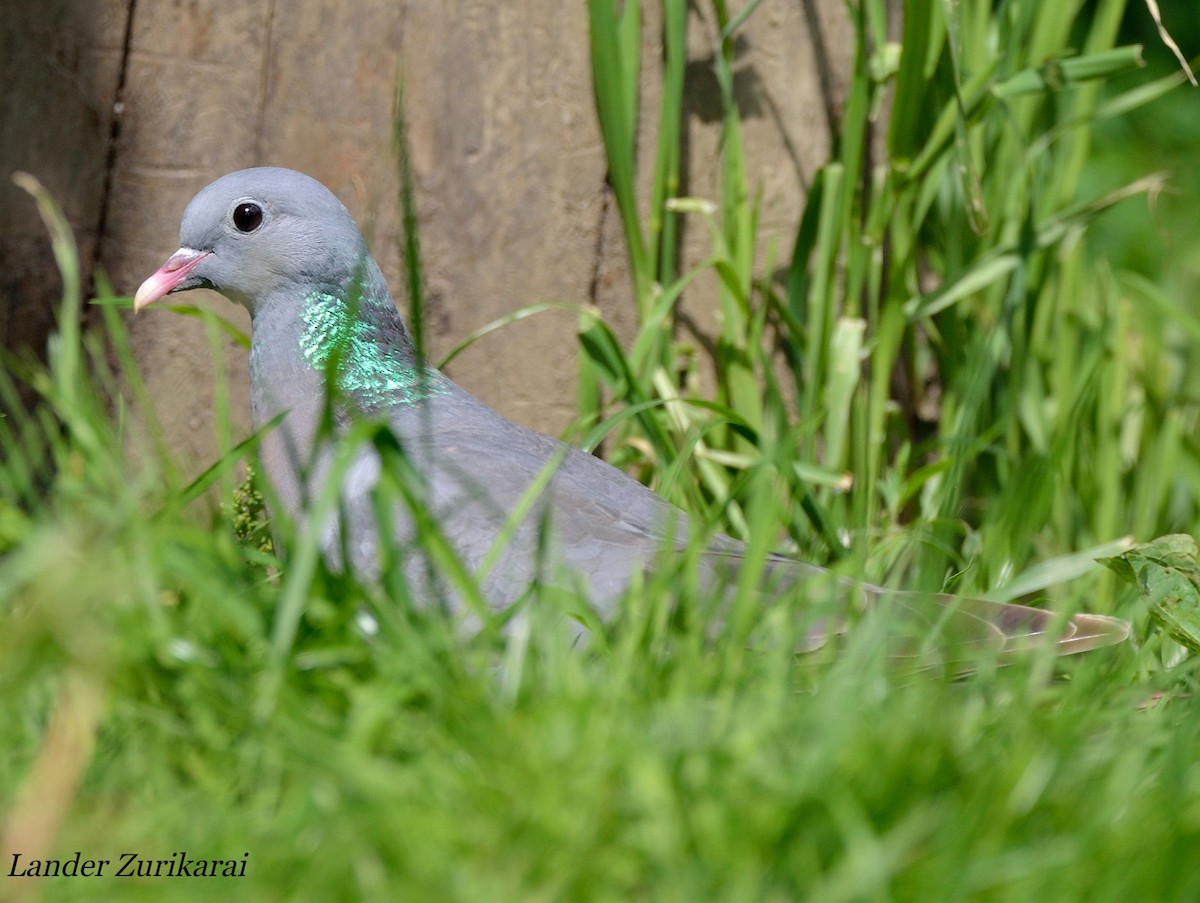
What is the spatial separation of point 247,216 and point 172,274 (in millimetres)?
173

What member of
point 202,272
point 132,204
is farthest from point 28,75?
point 202,272

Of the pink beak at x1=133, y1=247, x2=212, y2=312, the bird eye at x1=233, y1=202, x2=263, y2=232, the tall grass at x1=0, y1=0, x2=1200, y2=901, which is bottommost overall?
the tall grass at x1=0, y1=0, x2=1200, y2=901

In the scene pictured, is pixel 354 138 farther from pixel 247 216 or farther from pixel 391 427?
pixel 391 427

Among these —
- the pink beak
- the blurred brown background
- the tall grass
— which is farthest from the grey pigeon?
the blurred brown background

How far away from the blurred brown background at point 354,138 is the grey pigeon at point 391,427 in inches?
10.3

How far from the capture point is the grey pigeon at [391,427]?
6.63ft

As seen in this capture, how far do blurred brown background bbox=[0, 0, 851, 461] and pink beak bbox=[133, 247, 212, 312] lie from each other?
1.11 feet

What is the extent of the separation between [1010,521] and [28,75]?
82.9 inches

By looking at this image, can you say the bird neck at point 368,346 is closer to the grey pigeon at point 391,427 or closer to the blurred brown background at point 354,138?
the grey pigeon at point 391,427

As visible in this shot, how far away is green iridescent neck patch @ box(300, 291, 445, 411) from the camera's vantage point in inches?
96.7

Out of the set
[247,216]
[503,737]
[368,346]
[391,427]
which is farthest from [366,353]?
[503,737]

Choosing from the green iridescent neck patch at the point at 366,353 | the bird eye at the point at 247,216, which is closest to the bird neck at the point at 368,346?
the green iridescent neck patch at the point at 366,353

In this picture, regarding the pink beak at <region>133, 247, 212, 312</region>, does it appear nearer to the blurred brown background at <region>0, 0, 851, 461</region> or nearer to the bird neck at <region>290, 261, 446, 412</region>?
the bird neck at <region>290, 261, 446, 412</region>

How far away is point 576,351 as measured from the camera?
119 inches
